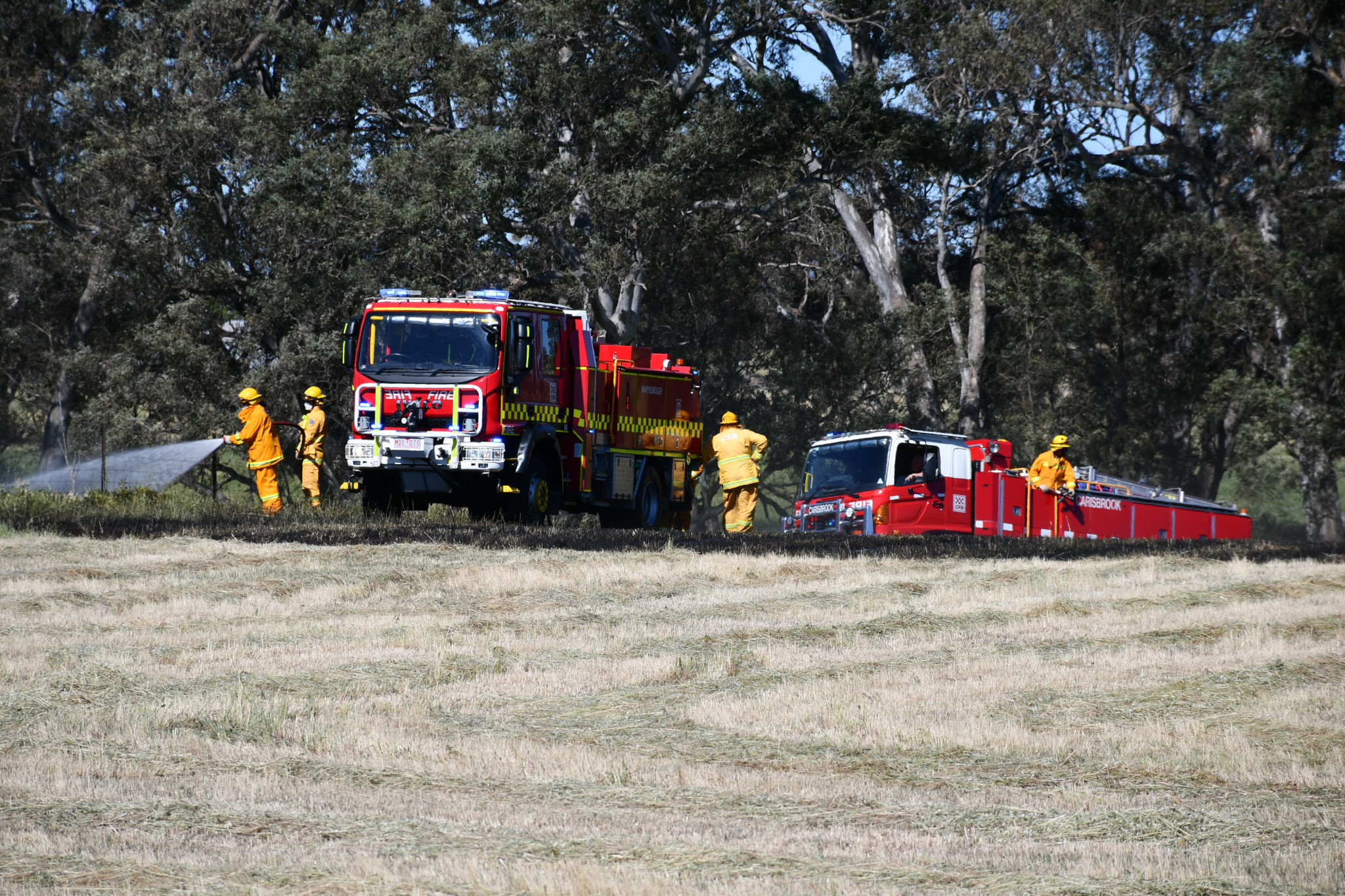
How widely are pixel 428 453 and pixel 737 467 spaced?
5.36m

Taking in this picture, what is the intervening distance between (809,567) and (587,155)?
62.6 ft

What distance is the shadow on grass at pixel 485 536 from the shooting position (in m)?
16.5

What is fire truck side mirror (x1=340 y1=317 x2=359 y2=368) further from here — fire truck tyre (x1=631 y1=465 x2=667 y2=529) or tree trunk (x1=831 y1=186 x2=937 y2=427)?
tree trunk (x1=831 y1=186 x2=937 y2=427)

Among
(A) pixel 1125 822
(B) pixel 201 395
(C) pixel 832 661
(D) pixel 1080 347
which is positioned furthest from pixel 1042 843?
(D) pixel 1080 347

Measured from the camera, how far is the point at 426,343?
727 inches

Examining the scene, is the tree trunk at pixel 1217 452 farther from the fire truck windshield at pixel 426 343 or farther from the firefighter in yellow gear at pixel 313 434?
the fire truck windshield at pixel 426 343

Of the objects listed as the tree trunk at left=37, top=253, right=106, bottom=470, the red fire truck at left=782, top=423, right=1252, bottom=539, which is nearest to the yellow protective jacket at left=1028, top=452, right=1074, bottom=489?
the red fire truck at left=782, top=423, right=1252, bottom=539

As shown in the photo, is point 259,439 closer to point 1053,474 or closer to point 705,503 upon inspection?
point 1053,474

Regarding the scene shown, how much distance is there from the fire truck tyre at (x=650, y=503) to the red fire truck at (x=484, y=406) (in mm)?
906

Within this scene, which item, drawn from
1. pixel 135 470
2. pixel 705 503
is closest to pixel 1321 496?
pixel 705 503

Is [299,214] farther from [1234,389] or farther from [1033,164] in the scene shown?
[1234,389]

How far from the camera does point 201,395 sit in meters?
33.8

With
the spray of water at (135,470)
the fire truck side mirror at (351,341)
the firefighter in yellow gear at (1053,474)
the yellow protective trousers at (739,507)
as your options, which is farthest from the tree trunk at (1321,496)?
the spray of water at (135,470)

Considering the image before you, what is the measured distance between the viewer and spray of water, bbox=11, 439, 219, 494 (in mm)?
27203
